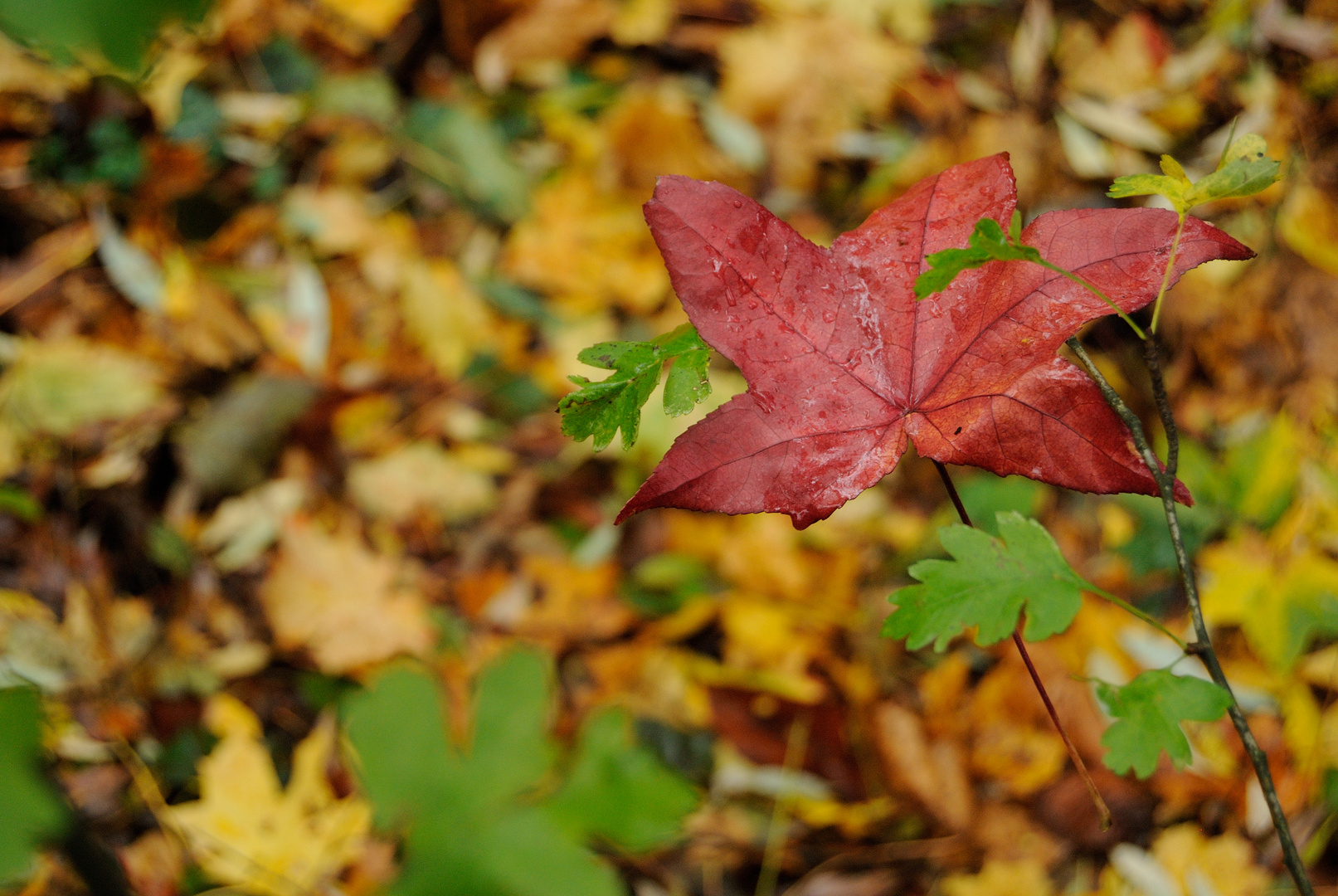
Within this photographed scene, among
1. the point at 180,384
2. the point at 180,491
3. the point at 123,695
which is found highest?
the point at 180,384

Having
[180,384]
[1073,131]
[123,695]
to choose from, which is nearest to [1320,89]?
[1073,131]

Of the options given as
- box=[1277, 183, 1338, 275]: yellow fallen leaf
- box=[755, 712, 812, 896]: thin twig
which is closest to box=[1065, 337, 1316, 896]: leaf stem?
box=[755, 712, 812, 896]: thin twig

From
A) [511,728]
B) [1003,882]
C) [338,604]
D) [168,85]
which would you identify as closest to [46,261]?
[168,85]

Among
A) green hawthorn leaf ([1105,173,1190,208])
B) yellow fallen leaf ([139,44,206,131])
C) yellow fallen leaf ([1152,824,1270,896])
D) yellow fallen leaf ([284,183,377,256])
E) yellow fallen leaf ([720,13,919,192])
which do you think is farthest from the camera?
yellow fallen leaf ([720,13,919,192])

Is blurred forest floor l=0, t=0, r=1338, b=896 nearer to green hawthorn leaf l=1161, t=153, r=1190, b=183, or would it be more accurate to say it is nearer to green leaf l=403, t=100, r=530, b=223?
green leaf l=403, t=100, r=530, b=223

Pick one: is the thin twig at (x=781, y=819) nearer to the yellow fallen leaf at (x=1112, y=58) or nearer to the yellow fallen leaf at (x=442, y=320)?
the yellow fallen leaf at (x=442, y=320)

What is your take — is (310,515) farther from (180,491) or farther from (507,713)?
(507,713)

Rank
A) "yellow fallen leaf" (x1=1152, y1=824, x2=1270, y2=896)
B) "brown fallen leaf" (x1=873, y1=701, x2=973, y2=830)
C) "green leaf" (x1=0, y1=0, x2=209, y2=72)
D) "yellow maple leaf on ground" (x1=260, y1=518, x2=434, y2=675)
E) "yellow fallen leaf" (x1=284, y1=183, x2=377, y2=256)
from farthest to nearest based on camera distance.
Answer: "yellow fallen leaf" (x1=284, y1=183, x2=377, y2=256) → "yellow maple leaf on ground" (x1=260, y1=518, x2=434, y2=675) → "brown fallen leaf" (x1=873, y1=701, x2=973, y2=830) → "yellow fallen leaf" (x1=1152, y1=824, x2=1270, y2=896) → "green leaf" (x1=0, y1=0, x2=209, y2=72)

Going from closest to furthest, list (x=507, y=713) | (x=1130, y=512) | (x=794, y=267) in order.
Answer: (x=794, y=267) < (x=507, y=713) < (x=1130, y=512)
